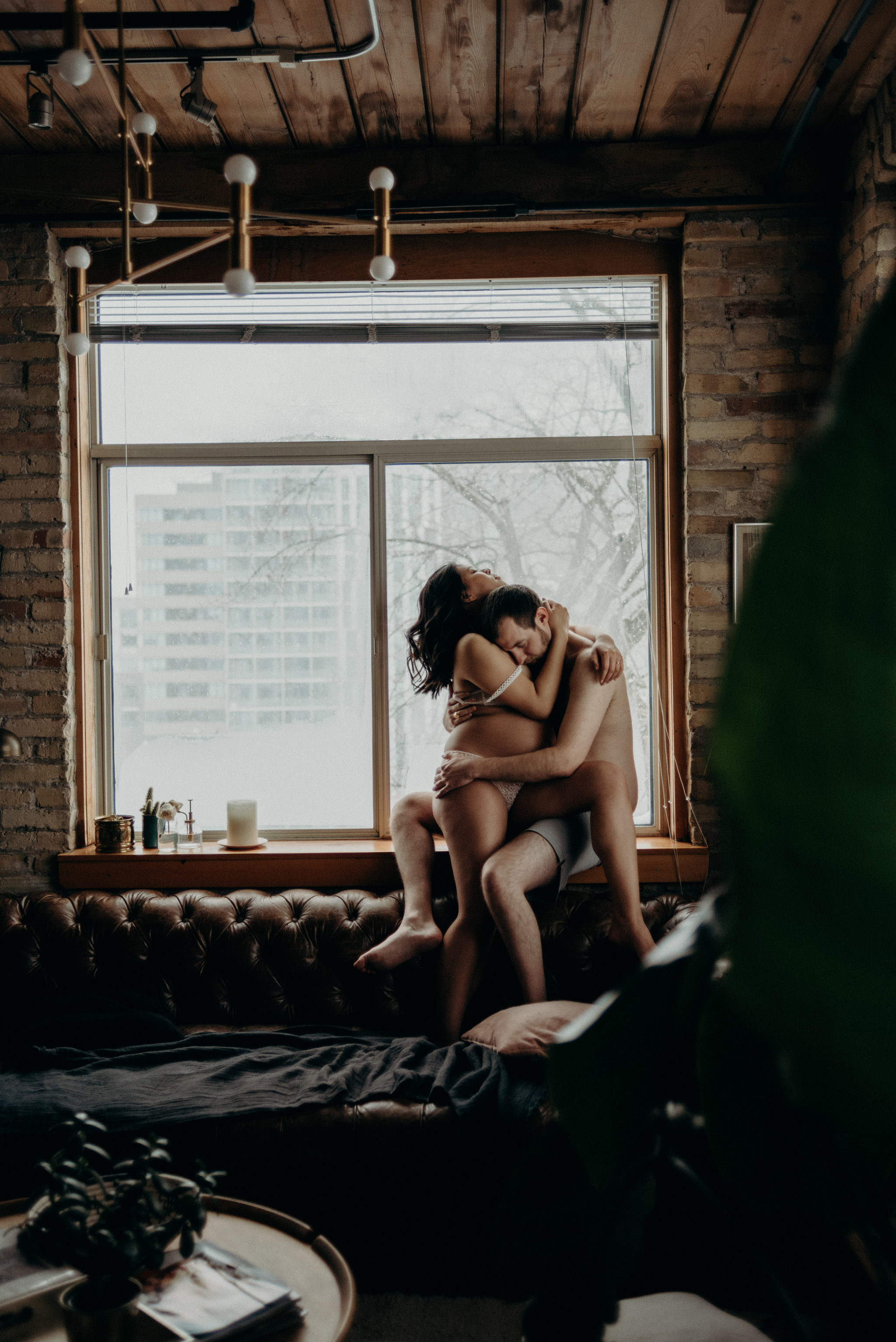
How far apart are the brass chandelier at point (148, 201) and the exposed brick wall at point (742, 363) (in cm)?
167

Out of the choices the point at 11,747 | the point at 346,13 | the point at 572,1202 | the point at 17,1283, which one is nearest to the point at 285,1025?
the point at 17,1283

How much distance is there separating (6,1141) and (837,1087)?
2.53 meters

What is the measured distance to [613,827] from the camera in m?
2.75

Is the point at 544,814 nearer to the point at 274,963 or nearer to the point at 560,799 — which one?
the point at 560,799

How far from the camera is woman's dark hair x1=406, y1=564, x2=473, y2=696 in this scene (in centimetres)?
304

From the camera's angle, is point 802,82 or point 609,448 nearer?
point 802,82

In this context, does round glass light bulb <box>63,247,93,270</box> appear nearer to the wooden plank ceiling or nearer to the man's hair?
the wooden plank ceiling

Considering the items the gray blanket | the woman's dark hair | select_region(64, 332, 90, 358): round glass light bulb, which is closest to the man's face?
the woman's dark hair

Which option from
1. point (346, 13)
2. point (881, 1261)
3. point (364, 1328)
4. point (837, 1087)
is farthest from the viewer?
point (346, 13)

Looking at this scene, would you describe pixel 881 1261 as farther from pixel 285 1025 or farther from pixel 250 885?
pixel 250 885

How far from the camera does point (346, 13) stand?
2.39m

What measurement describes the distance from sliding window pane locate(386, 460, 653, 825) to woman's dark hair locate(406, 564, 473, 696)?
0.26 meters

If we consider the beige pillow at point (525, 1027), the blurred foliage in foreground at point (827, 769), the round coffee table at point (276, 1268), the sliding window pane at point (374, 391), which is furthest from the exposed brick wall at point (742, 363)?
the blurred foliage in foreground at point (827, 769)

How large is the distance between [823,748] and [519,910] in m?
2.62
